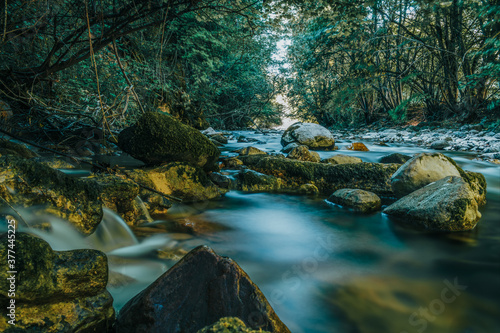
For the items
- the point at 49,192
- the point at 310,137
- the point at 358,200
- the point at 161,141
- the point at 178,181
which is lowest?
the point at 358,200

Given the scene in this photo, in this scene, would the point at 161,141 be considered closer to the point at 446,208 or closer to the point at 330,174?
the point at 330,174

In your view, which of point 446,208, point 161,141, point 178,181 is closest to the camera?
point 446,208

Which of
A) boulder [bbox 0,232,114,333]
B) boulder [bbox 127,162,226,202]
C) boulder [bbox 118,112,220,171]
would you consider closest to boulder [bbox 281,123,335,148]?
boulder [bbox 118,112,220,171]

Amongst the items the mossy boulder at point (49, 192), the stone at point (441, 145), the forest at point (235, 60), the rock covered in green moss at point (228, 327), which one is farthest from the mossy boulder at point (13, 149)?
the stone at point (441, 145)

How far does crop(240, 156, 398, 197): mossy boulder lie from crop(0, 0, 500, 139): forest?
219cm

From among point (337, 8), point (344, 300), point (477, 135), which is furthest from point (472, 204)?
point (477, 135)

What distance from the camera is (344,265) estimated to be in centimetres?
267

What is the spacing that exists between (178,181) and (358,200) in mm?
2591

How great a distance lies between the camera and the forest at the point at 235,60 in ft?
10.7

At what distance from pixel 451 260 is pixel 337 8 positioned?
8.77ft

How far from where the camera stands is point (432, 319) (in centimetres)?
190

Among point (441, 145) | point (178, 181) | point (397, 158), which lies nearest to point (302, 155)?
point (397, 158)

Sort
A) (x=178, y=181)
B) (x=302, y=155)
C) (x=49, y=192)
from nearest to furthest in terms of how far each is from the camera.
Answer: (x=49, y=192)
(x=178, y=181)
(x=302, y=155)

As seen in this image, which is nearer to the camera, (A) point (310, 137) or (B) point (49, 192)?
(B) point (49, 192)
